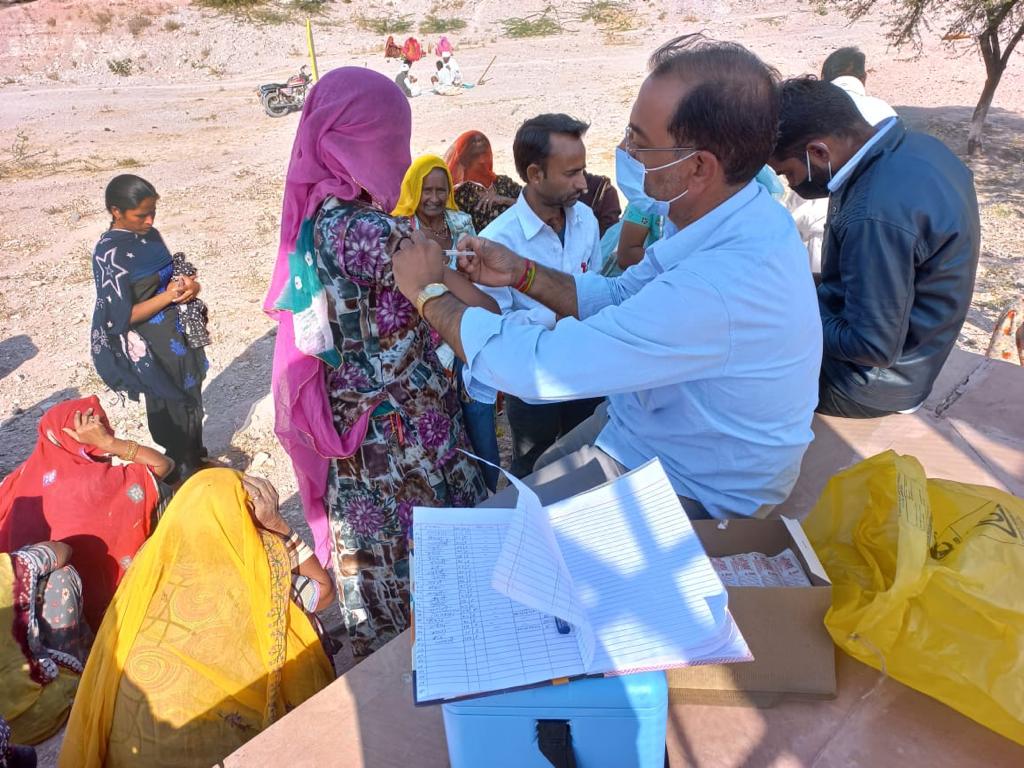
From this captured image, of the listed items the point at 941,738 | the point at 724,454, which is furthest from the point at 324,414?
the point at 941,738

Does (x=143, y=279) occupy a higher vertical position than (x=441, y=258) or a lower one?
lower

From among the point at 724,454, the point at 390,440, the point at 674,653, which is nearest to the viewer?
the point at 674,653

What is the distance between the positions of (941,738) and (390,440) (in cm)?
165

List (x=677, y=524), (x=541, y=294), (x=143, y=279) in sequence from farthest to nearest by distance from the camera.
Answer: (x=143, y=279)
(x=541, y=294)
(x=677, y=524)

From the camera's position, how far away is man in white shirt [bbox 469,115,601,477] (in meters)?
3.13

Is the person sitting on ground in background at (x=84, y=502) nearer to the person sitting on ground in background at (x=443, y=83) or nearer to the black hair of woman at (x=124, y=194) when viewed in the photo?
the black hair of woman at (x=124, y=194)

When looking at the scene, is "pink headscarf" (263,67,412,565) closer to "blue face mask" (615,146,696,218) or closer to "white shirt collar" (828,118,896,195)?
"blue face mask" (615,146,696,218)

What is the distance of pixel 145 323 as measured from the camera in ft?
12.5

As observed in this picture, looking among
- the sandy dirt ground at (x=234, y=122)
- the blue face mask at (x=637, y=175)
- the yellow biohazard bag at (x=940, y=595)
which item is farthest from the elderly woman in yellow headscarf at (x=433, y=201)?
the yellow biohazard bag at (x=940, y=595)

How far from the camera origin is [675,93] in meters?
1.55

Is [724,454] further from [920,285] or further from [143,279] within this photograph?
[143,279]

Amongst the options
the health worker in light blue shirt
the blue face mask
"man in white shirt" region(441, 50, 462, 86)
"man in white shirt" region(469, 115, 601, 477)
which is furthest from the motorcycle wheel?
the health worker in light blue shirt

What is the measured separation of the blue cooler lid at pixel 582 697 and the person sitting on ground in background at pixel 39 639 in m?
2.33

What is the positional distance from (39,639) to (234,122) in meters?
13.7
